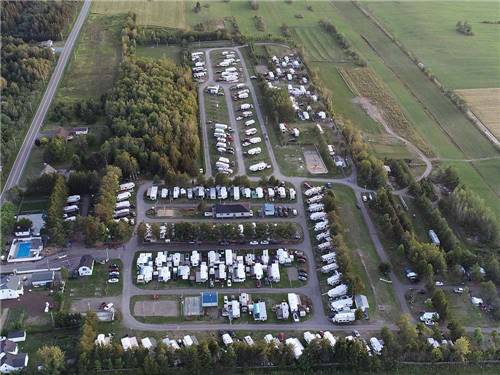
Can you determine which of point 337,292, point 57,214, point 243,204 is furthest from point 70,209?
point 337,292

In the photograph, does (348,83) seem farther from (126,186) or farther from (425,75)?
(126,186)

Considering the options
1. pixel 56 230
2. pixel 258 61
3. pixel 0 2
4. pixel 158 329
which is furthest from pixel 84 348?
pixel 0 2

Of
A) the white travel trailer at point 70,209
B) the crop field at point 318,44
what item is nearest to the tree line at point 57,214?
the white travel trailer at point 70,209

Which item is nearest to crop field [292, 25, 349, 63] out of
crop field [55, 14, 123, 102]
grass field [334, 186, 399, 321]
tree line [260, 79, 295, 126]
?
tree line [260, 79, 295, 126]

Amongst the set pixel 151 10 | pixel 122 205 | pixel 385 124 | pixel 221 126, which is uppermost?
pixel 151 10

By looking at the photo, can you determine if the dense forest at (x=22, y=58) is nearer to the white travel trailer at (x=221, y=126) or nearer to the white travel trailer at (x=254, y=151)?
the white travel trailer at (x=221, y=126)

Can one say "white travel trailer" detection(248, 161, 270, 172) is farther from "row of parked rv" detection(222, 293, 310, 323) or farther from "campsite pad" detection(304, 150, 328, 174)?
"row of parked rv" detection(222, 293, 310, 323)

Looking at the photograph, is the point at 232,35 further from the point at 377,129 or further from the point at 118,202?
the point at 118,202
